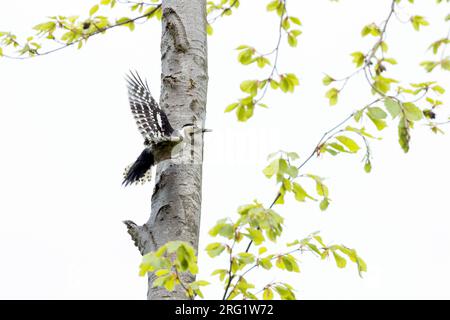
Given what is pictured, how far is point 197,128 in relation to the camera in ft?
11.2

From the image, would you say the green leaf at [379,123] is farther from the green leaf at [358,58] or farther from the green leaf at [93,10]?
the green leaf at [93,10]

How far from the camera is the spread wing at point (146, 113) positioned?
11.6 feet

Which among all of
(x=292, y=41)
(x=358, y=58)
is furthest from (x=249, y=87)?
(x=292, y=41)

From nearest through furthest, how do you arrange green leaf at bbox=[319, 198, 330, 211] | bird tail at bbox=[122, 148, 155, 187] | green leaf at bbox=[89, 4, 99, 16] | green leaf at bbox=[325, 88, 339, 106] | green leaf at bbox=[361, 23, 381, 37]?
green leaf at bbox=[319, 198, 330, 211] → green leaf at bbox=[325, 88, 339, 106] → green leaf at bbox=[361, 23, 381, 37] → bird tail at bbox=[122, 148, 155, 187] → green leaf at bbox=[89, 4, 99, 16]

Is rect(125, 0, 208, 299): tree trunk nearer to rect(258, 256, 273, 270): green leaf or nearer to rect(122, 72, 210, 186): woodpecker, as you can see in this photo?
rect(122, 72, 210, 186): woodpecker

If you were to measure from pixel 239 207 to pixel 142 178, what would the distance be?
1.94 m

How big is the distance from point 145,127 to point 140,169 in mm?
291

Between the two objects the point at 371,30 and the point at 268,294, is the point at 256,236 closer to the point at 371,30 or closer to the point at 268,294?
the point at 268,294

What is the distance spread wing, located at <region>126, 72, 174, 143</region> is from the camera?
3.55 meters

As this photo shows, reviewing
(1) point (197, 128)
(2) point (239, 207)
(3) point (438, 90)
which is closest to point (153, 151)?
(1) point (197, 128)

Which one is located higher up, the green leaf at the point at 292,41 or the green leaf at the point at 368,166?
the green leaf at the point at 292,41

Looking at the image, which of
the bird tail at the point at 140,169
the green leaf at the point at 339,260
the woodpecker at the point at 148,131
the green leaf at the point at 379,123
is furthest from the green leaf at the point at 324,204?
the bird tail at the point at 140,169

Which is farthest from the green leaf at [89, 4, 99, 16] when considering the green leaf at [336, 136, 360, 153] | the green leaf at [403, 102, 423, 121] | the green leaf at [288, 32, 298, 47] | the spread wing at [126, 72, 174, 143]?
the green leaf at [403, 102, 423, 121]
